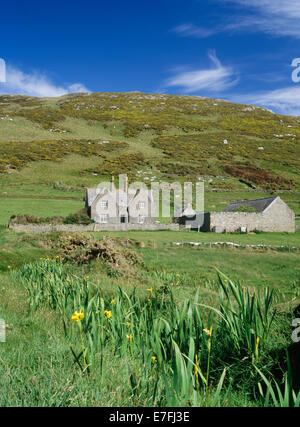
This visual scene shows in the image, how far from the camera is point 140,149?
85000 millimetres

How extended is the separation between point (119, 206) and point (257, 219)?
19.0 metres

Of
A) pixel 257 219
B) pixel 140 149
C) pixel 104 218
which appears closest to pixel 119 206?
pixel 104 218

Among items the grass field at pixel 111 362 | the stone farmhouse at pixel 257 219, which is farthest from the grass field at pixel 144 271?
the stone farmhouse at pixel 257 219

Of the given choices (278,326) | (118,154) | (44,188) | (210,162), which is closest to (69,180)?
(44,188)

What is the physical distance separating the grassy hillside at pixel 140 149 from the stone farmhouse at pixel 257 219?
30.9 ft

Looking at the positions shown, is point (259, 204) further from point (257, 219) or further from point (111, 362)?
point (111, 362)

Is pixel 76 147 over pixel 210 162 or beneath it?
over

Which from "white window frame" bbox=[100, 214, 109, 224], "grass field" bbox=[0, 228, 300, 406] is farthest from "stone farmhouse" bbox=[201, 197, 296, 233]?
"grass field" bbox=[0, 228, 300, 406]

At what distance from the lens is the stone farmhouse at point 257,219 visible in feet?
122

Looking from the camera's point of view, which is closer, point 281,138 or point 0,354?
point 0,354

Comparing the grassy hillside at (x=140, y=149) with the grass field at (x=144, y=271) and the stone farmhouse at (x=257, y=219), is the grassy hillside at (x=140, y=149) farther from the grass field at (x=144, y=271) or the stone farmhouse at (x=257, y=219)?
the stone farmhouse at (x=257, y=219)

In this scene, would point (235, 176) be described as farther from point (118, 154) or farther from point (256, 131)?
point (256, 131)
